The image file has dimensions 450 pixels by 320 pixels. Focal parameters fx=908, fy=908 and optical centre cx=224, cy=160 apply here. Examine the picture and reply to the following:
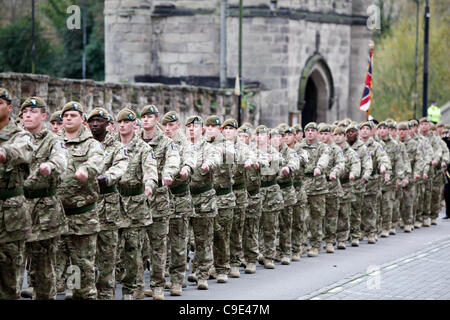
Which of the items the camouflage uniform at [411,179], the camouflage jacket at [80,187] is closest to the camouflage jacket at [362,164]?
the camouflage uniform at [411,179]

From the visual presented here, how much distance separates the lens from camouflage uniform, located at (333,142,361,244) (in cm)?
1586

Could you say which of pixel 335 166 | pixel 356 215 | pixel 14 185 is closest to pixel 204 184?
pixel 14 185

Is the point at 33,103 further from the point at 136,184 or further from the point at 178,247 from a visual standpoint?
the point at 178,247

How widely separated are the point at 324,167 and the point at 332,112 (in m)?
19.9

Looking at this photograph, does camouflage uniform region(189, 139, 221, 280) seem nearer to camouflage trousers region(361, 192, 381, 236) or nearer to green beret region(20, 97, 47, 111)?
green beret region(20, 97, 47, 111)

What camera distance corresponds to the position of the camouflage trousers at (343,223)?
1586 centimetres

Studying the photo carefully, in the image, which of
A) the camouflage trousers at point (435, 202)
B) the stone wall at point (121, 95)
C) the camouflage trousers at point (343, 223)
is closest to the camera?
the camouflage trousers at point (343, 223)

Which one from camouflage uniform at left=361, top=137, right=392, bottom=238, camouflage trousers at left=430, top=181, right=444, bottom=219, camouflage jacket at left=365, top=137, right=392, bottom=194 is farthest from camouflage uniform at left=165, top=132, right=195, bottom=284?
camouflage trousers at left=430, top=181, right=444, bottom=219

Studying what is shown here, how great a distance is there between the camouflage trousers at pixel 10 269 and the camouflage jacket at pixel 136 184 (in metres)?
2.04

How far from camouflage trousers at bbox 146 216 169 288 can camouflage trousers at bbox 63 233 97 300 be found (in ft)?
4.78

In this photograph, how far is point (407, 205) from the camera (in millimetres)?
18719

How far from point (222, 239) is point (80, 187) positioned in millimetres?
3338

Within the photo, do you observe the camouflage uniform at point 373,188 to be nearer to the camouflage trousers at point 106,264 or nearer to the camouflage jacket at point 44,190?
the camouflage trousers at point 106,264

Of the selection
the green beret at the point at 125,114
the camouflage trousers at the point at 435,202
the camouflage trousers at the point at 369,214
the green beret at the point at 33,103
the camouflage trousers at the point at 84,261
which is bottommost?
the camouflage trousers at the point at 435,202
